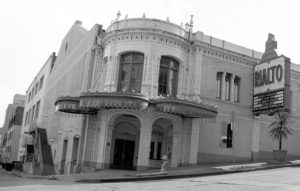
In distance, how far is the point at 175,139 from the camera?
2694 centimetres

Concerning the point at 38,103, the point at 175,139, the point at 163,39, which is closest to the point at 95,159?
the point at 175,139

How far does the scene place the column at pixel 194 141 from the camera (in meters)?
27.1

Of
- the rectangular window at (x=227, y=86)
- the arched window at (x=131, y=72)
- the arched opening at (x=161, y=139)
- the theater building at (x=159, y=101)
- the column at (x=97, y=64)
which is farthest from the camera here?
the rectangular window at (x=227, y=86)

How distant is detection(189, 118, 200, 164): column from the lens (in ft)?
88.9

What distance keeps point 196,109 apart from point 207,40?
710cm

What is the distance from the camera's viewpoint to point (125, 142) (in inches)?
1107

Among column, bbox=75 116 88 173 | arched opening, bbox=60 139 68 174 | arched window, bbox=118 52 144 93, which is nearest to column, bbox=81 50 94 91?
column, bbox=75 116 88 173

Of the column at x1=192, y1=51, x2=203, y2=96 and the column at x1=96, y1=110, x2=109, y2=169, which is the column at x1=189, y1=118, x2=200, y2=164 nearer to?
the column at x1=192, y1=51, x2=203, y2=96

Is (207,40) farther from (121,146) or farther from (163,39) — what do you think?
(121,146)

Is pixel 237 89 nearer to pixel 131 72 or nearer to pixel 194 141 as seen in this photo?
pixel 194 141

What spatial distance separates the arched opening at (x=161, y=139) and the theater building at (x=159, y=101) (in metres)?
0.07

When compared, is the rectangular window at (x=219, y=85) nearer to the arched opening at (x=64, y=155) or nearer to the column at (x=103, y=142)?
the column at (x=103, y=142)

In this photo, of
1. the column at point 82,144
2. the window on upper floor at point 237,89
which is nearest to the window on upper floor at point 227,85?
the window on upper floor at point 237,89

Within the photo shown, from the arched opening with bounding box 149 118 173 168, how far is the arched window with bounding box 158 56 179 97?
7.13 feet
